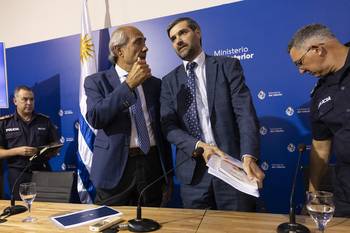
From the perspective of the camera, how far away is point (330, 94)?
1.60 meters

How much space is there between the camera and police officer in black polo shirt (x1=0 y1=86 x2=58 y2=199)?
11.4 feet

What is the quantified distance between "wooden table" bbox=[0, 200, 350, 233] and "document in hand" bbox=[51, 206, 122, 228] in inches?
1.4

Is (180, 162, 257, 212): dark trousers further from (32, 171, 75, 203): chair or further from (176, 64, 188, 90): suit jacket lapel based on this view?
(32, 171, 75, 203): chair

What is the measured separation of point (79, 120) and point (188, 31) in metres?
1.93

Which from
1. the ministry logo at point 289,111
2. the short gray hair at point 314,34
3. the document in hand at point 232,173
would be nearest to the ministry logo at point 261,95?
the ministry logo at point 289,111

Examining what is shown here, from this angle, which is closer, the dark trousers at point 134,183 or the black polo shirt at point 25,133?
the dark trousers at point 134,183

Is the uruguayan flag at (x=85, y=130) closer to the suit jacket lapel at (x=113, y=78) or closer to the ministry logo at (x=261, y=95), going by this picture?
the suit jacket lapel at (x=113, y=78)

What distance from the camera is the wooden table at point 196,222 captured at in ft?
3.87

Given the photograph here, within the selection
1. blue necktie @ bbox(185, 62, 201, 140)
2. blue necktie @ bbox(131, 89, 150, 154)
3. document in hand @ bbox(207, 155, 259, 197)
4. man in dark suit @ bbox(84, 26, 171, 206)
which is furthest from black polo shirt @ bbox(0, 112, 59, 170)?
document in hand @ bbox(207, 155, 259, 197)

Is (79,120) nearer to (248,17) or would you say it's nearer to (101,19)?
(101,19)

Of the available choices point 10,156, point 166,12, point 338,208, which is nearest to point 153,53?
point 166,12

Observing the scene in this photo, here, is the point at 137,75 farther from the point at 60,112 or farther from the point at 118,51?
the point at 60,112

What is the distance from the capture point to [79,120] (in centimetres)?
335

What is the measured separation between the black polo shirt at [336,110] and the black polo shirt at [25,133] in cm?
290
